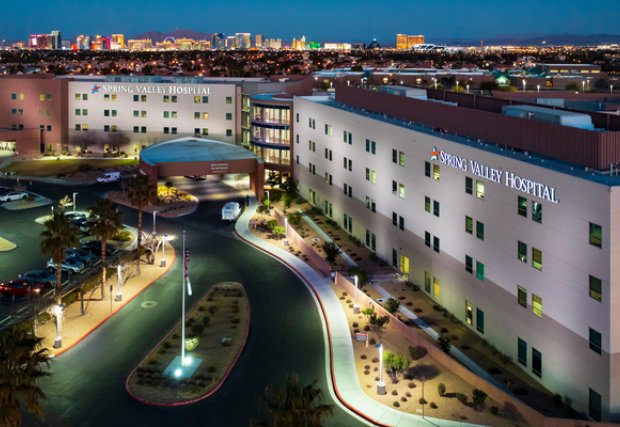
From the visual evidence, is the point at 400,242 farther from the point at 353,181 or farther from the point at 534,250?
the point at 534,250

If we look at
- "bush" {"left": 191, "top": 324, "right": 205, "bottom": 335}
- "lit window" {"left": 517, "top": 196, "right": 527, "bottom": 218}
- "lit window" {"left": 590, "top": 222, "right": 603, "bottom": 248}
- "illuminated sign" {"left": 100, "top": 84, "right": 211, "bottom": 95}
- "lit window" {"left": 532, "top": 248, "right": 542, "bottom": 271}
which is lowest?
"bush" {"left": 191, "top": 324, "right": 205, "bottom": 335}

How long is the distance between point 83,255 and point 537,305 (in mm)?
37589

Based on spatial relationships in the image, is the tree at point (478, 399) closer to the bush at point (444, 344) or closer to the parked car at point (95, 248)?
the bush at point (444, 344)

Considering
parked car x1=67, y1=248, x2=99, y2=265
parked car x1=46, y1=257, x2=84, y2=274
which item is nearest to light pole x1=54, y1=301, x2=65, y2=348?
parked car x1=46, y1=257, x2=84, y2=274

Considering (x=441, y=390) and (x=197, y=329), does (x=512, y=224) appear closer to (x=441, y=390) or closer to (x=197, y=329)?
(x=441, y=390)

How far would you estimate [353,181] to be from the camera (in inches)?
2511

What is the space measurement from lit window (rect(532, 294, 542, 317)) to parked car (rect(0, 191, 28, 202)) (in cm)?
6283

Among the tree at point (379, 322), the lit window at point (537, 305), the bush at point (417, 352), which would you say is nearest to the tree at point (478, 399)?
the bush at point (417, 352)

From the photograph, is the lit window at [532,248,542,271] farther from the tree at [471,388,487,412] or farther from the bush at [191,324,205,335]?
the bush at [191,324,205,335]

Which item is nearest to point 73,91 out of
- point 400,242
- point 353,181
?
point 353,181

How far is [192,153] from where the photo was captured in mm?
83812

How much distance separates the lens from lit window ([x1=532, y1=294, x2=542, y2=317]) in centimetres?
3562

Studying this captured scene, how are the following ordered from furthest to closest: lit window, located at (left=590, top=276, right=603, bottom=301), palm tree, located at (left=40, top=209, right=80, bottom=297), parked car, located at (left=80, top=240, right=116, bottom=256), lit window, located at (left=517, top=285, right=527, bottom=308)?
parked car, located at (left=80, top=240, right=116, bottom=256)
palm tree, located at (left=40, top=209, right=80, bottom=297)
lit window, located at (left=517, top=285, right=527, bottom=308)
lit window, located at (left=590, top=276, right=603, bottom=301)

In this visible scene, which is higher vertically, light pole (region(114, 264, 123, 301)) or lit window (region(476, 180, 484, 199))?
lit window (region(476, 180, 484, 199))
